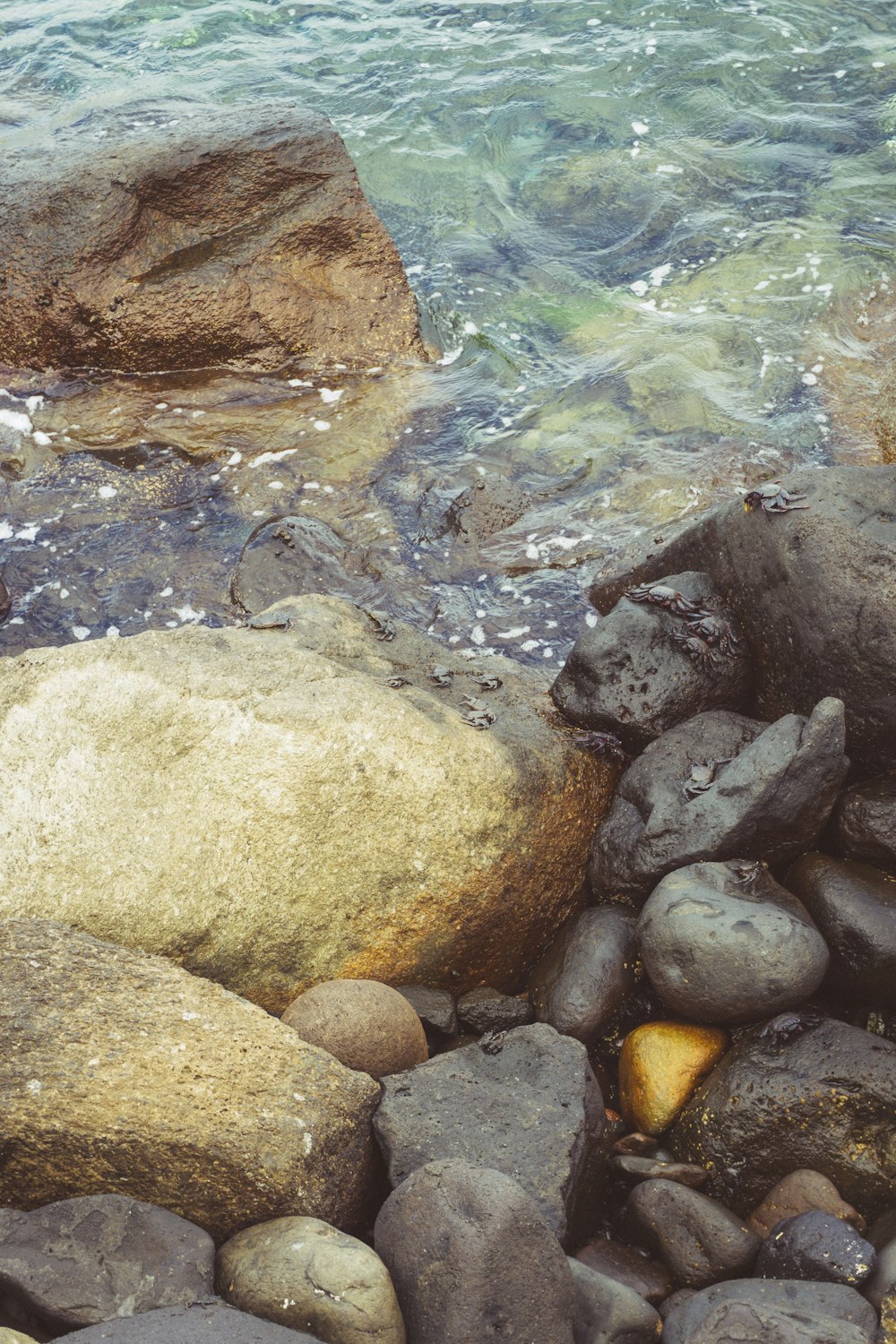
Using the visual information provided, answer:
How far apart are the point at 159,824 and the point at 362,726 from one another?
0.90 metres

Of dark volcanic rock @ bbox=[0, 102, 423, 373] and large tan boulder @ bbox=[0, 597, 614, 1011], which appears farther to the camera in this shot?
dark volcanic rock @ bbox=[0, 102, 423, 373]

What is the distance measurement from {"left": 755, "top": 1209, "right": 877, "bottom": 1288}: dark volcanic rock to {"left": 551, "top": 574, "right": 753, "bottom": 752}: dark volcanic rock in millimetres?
2225

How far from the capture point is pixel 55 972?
12.3 ft

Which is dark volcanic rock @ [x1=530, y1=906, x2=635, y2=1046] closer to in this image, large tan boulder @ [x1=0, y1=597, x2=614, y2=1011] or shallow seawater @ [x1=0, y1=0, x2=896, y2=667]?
large tan boulder @ [x1=0, y1=597, x2=614, y2=1011]

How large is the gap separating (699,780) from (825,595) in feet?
3.02

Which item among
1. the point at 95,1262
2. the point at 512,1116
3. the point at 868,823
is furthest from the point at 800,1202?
the point at 95,1262

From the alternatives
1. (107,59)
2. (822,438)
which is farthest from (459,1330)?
(107,59)

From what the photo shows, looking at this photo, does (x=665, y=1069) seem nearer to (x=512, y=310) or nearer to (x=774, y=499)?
(x=774, y=499)

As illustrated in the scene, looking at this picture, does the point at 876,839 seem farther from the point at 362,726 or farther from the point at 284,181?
the point at 284,181

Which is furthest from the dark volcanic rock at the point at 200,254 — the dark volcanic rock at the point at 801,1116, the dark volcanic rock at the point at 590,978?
the dark volcanic rock at the point at 801,1116

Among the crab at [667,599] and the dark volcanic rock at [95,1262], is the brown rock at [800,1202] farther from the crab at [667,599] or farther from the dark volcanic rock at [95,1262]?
the crab at [667,599]

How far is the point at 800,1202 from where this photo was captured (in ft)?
12.1

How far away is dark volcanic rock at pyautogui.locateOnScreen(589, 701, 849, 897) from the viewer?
4.28 m

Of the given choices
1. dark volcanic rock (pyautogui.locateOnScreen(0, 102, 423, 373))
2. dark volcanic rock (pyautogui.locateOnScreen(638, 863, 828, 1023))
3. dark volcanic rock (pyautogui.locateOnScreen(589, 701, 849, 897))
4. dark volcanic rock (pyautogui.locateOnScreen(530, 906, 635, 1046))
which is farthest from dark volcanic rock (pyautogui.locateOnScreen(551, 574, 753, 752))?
dark volcanic rock (pyautogui.locateOnScreen(0, 102, 423, 373))
